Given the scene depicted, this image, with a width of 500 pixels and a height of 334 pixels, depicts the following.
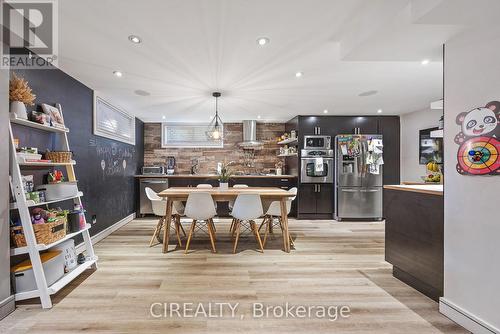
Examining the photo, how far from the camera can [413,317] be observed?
1.84m

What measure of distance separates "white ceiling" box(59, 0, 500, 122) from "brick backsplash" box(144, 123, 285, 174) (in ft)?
7.20

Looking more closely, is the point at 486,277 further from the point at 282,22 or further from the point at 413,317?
the point at 282,22

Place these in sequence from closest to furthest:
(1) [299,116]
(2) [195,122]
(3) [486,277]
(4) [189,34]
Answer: (3) [486,277]
(4) [189,34]
(1) [299,116]
(2) [195,122]

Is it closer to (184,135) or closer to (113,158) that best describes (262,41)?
(113,158)

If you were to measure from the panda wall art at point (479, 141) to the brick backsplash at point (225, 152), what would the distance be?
4.65 m

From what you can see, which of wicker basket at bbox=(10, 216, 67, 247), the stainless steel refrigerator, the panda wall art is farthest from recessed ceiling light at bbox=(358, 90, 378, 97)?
wicker basket at bbox=(10, 216, 67, 247)

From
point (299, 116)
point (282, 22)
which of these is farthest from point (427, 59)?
point (299, 116)

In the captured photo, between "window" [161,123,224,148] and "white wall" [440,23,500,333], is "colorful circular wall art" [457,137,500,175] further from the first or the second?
"window" [161,123,224,148]

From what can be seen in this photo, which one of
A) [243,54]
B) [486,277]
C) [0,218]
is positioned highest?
[243,54]

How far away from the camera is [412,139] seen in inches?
198

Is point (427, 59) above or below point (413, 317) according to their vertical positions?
above

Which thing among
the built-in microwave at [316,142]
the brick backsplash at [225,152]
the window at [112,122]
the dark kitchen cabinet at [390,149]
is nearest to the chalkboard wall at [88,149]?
the window at [112,122]

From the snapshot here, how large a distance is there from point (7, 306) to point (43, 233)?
1.88 ft

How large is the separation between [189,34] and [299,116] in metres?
3.67
